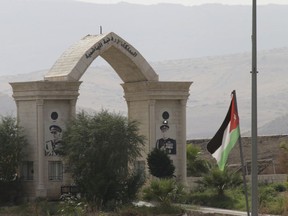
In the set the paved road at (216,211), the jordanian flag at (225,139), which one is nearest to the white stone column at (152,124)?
the paved road at (216,211)

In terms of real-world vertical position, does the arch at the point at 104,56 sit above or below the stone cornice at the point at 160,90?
above

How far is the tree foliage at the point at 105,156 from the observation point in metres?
47.3

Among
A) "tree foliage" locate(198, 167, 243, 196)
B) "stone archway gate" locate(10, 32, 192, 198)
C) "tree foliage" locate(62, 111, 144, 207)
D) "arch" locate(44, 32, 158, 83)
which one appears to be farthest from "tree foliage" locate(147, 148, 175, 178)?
"arch" locate(44, 32, 158, 83)

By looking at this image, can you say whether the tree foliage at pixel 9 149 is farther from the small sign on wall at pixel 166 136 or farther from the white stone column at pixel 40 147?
the small sign on wall at pixel 166 136

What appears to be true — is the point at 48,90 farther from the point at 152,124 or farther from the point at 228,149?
the point at 228,149

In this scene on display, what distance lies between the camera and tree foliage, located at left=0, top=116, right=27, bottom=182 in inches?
1997

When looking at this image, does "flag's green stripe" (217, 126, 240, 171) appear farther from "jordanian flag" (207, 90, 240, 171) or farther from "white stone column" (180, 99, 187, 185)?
"white stone column" (180, 99, 187, 185)

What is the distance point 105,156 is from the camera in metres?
48.4

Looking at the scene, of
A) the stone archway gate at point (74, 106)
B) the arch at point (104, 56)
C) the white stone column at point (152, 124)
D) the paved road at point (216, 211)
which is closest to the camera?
the paved road at point (216, 211)

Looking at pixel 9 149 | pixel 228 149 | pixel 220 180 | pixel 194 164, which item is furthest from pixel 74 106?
pixel 228 149

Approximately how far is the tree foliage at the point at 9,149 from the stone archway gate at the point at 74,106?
3.40ft

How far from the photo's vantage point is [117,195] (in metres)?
47.4

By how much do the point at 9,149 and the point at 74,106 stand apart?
13.5 feet

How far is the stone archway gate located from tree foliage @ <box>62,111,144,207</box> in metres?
2.82
